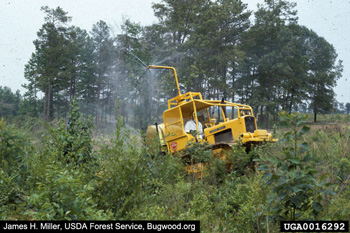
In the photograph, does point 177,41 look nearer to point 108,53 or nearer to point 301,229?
point 108,53

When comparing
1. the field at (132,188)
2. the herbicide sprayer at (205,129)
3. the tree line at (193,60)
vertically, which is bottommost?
the field at (132,188)

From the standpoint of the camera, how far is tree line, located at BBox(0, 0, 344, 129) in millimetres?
28594

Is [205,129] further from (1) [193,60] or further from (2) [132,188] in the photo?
(1) [193,60]

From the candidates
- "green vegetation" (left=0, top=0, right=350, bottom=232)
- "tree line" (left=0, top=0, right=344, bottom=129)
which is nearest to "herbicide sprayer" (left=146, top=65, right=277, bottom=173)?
"green vegetation" (left=0, top=0, right=350, bottom=232)

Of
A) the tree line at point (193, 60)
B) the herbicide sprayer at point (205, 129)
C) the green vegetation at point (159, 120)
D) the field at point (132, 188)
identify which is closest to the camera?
the field at point (132, 188)

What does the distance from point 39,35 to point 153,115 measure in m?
17.1

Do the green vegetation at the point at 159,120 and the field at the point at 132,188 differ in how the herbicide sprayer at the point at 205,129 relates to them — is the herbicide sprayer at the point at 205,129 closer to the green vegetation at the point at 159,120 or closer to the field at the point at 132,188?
the green vegetation at the point at 159,120

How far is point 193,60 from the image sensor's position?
28.8m

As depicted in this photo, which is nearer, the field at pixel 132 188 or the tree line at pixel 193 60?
the field at pixel 132 188

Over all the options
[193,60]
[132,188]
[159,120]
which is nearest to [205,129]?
[132,188]

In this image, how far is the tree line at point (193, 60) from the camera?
2859 cm

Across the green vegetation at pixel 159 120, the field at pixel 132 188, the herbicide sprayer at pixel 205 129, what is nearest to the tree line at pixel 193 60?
the green vegetation at pixel 159 120

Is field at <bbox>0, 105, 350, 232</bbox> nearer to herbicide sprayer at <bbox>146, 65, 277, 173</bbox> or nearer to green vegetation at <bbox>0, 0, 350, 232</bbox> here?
green vegetation at <bbox>0, 0, 350, 232</bbox>

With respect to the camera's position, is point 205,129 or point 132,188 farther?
point 205,129
